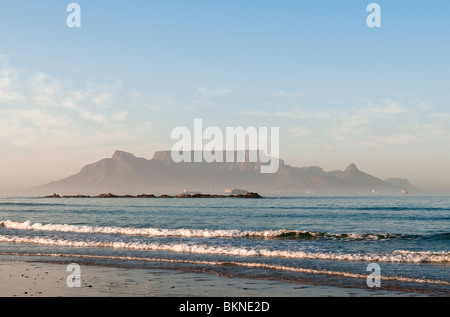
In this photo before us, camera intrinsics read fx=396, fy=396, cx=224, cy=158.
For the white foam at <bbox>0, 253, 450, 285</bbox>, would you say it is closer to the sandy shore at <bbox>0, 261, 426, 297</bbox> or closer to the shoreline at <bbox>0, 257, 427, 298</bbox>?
the shoreline at <bbox>0, 257, 427, 298</bbox>

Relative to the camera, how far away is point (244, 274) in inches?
687

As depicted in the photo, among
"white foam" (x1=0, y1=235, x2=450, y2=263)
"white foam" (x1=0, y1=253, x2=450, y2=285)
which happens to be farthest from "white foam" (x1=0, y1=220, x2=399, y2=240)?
"white foam" (x1=0, y1=253, x2=450, y2=285)

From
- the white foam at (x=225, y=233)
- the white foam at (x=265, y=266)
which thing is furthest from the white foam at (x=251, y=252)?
the white foam at (x=225, y=233)

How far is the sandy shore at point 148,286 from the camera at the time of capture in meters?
13.6

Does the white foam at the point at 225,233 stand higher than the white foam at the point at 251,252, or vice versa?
the white foam at the point at 251,252

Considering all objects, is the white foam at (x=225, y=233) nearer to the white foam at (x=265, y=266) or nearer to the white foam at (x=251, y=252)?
the white foam at (x=251, y=252)

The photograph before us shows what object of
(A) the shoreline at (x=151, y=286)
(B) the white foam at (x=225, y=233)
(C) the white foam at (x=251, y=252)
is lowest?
(B) the white foam at (x=225, y=233)

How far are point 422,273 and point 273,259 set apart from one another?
7.29 m

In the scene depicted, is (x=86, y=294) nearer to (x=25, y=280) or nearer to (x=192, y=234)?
(x=25, y=280)

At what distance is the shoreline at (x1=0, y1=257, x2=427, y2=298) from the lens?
13.6 meters

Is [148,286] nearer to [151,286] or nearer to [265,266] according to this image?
[151,286]

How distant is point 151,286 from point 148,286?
0.11m

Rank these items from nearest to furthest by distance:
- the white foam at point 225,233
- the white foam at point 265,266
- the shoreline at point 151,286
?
the shoreline at point 151,286 < the white foam at point 265,266 < the white foam at point 225,233
